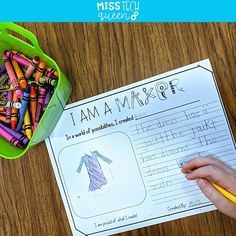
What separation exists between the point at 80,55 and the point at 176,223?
332 mm

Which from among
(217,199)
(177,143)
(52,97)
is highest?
(52,97)

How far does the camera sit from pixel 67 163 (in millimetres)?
→ 773

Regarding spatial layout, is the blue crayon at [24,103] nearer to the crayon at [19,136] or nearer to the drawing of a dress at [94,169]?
the crayon at [19,136]

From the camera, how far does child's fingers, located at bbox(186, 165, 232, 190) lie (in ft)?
2.28

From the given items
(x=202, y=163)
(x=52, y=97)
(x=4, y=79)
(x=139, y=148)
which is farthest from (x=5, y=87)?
(x=202, y=163)

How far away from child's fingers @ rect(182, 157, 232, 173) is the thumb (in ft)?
0.09

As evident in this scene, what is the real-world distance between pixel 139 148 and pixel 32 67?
229mm

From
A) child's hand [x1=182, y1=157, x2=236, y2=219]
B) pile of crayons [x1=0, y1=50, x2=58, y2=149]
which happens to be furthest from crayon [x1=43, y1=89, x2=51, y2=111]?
child's hand [x1=182, y1=157, x2=236, y2=219]

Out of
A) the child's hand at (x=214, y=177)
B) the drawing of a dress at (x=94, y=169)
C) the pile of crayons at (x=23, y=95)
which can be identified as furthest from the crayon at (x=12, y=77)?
the child's hand at (x=214, y=177)

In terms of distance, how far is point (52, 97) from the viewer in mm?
696

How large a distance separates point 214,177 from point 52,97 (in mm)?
288
